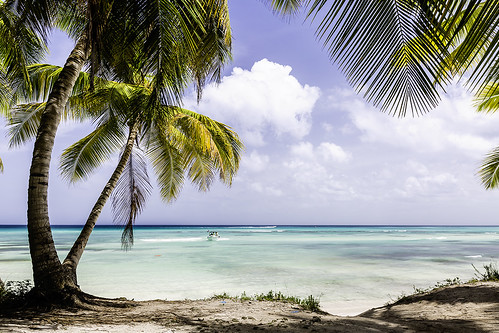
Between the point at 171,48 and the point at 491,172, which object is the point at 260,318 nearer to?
the point at 171,48

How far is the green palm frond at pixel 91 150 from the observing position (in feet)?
27.7

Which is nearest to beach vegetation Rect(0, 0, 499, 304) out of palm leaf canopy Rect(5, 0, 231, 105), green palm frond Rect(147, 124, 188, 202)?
palm leaf canopy Rect(5, 0, 231, 105)

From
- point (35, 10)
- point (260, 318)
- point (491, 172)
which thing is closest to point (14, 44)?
point (35, 10)

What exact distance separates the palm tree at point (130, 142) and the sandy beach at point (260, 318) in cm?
203

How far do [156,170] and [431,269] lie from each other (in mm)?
12775

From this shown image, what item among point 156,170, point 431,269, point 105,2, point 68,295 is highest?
point 105,2

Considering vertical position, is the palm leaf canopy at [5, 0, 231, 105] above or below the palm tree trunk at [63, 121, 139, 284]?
above

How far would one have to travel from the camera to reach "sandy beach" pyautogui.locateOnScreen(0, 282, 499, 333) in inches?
149

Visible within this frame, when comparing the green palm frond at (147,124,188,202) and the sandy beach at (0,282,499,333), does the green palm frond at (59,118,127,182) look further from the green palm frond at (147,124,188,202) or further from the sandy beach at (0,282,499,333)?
the sandy beach at (0,282,499,333)

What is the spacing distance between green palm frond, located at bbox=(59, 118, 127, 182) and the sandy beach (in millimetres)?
4387

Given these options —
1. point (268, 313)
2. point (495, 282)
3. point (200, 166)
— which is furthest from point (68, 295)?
point (495, 282)

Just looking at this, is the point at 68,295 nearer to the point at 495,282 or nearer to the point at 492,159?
the point at 495,282

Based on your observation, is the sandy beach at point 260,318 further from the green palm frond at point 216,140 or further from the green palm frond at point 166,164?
the green palm frond at point 166,164

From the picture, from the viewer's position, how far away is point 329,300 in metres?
8.80
